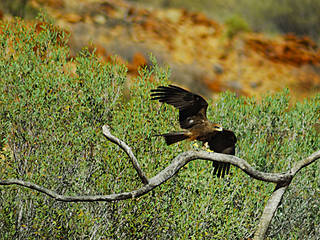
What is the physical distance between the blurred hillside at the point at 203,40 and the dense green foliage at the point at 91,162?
2522 centimetres

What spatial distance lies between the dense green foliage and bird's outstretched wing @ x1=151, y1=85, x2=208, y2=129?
11.9 feet

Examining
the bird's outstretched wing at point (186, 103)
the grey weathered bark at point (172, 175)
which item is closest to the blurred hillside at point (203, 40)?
the bird's outstretched wing at point (186, 103)

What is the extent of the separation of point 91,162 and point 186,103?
5.07 m

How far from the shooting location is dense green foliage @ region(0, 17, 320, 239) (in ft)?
38.5

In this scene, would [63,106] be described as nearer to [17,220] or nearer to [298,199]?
[17,220]

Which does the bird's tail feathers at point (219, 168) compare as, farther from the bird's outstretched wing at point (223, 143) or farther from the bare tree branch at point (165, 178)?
the bare tree branch at point (165, 178)

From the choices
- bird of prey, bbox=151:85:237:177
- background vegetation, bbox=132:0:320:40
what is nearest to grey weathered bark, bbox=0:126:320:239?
bird of prey, bbox=151:85:237:177

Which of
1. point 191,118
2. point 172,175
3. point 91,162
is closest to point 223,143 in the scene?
point 191,118

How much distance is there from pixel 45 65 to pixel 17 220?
4.73 m

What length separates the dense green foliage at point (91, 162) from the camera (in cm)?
1175

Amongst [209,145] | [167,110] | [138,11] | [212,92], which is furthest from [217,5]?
[209,145]

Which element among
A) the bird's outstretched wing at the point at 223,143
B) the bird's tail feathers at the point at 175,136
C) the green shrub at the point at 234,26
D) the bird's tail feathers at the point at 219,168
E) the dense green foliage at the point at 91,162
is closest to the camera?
the bird's tail feathers at the point at 175,136

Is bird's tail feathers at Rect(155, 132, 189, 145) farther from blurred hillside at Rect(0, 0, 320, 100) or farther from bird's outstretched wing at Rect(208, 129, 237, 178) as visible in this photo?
blurred hillside at Rect(0, 0, 320, 100)

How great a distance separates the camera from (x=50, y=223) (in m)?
11.8
